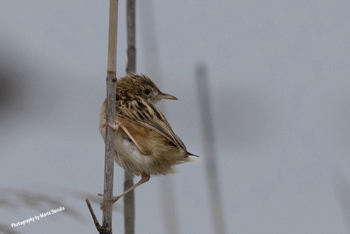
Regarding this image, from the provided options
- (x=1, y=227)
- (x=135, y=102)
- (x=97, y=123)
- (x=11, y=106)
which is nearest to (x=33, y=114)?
(x=11, y=106)

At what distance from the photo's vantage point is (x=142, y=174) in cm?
306

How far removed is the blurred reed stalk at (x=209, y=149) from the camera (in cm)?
248

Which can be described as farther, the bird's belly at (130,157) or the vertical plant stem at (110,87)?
the bird's belly at (130,157)

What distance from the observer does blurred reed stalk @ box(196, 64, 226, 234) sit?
97.5 inches

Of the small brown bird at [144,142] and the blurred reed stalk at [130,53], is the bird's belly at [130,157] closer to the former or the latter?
the small brown bird at [144,142]

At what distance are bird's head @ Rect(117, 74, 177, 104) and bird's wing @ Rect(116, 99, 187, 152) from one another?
34cm

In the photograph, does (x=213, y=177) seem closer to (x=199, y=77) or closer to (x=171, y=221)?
(x=171, y=221)

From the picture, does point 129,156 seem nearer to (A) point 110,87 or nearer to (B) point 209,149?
(B) point 209,149

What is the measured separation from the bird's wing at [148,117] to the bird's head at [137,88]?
1.11 ft

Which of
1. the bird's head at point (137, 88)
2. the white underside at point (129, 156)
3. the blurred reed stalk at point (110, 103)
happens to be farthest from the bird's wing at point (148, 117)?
the blurred reed stalk at point (110, 103)

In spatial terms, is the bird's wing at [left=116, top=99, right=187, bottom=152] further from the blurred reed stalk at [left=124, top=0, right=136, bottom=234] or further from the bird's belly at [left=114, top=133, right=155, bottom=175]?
the blurred reed stalk at [left=124, top=0, right=136, bottom=234]

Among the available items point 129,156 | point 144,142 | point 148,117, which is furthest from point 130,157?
point 148,117

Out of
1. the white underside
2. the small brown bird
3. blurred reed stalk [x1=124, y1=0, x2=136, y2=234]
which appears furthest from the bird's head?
the white underside

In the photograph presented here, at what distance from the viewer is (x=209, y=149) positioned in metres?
2.54
